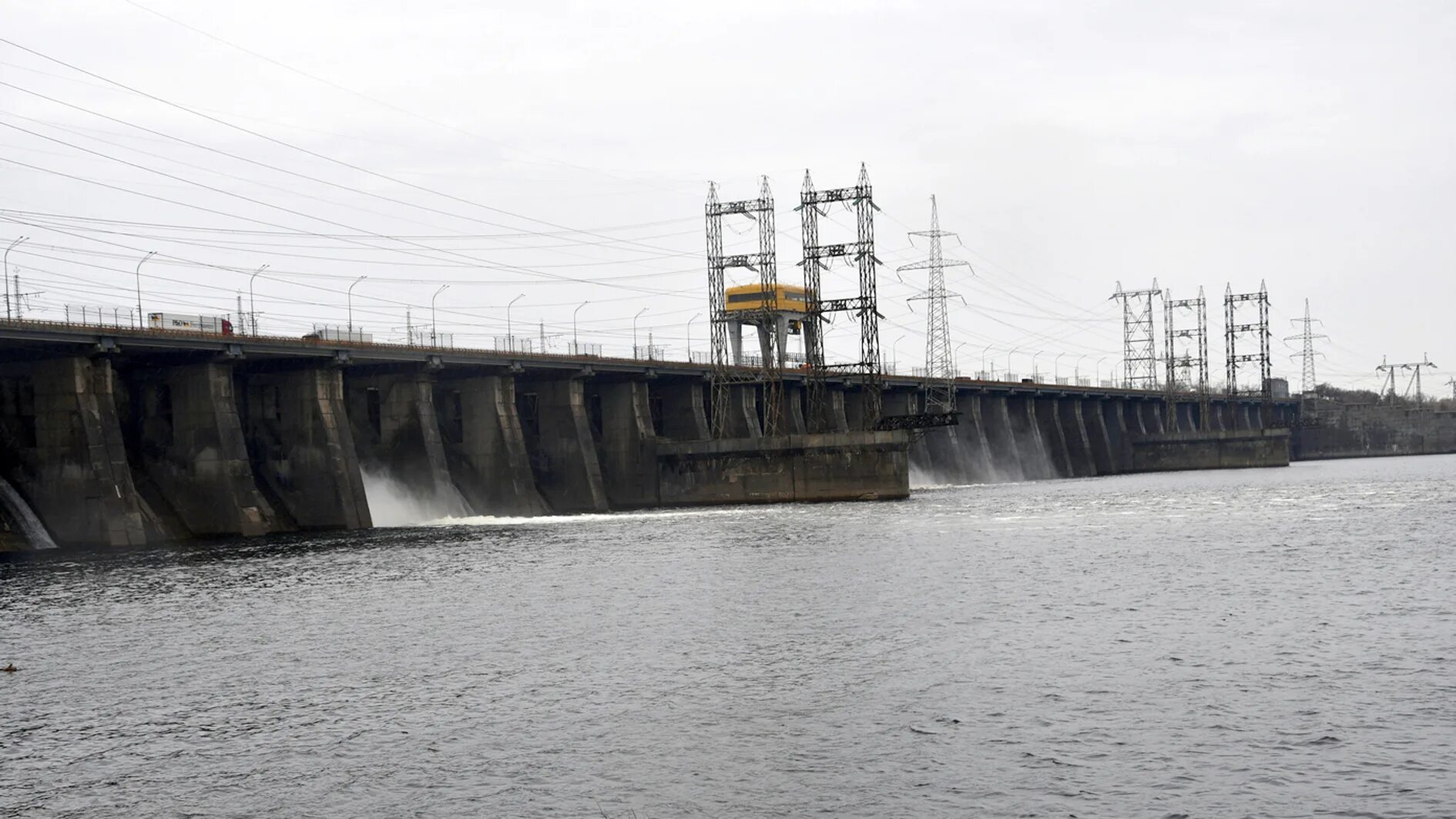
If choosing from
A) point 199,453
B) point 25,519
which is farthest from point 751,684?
point 199,453

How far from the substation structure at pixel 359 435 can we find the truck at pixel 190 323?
2411 millimetres

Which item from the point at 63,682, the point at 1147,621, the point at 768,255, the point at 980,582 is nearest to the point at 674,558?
the point at 980,582

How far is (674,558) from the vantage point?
58156 mm

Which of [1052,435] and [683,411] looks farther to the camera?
[1052,435]

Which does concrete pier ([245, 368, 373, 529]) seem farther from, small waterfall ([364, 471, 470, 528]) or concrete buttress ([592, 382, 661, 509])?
concrete buttress ([592, 382, 661, 509])

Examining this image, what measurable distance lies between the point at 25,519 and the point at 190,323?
17.6 m

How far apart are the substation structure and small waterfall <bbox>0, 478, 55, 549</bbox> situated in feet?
1.47

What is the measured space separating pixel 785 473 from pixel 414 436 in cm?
2790

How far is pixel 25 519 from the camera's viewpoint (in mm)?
66500

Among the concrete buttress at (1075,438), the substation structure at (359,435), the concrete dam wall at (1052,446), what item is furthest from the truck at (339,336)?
the concrete buttress at (1075,438)

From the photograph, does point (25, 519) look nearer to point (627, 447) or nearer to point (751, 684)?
point (627, 447)

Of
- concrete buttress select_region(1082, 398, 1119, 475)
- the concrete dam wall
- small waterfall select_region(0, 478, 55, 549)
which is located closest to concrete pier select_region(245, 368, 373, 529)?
small waterfall select_region(0, 478, 55, 549)

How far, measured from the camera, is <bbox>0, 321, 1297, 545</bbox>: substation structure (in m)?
67.5

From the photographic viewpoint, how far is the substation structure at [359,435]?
2657 inches
